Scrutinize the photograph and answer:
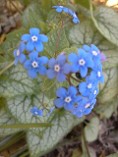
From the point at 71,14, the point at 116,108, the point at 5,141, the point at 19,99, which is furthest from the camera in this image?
the point at 116,108

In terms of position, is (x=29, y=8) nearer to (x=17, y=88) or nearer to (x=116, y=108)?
(x=17, y=88)

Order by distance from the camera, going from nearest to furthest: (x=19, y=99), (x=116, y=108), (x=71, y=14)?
(x=71, y=14) → (x=19, y=99) → (x=116, y=108)

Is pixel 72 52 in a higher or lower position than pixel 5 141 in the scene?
higher

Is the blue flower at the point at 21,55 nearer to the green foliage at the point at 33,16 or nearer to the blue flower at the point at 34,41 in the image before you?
the blue flower at the point at 34,41

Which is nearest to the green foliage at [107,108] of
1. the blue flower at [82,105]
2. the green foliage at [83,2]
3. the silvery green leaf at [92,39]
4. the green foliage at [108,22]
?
the silvery green leaf at [92,39]

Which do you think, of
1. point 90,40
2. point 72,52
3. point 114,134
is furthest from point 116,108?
point 72,52

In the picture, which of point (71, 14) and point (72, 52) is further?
point (71, 14)
